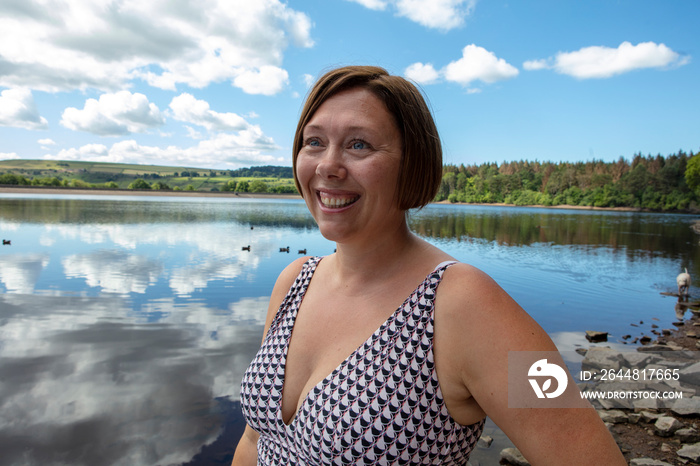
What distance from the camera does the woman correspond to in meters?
1.14

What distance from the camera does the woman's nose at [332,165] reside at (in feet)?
4.86

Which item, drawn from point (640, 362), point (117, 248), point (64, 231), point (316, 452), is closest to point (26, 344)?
point (316, 452)

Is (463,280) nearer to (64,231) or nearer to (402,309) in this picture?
(402,309)

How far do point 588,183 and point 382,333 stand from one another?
476 feet

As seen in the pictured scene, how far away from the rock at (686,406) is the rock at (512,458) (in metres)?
2.57

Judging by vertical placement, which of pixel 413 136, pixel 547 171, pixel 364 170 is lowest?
pixel 364 170

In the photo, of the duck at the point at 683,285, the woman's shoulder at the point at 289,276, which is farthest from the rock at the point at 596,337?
the woman's shoulder at the point at 289,276

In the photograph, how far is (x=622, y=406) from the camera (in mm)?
5902

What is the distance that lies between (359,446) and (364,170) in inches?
34.6

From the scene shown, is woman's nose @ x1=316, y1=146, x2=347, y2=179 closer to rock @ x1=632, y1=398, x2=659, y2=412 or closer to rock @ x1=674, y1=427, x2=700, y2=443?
rock @ x1=674, y1=427, x2=700, y2=443

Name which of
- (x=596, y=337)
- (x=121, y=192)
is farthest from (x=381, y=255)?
(x=121, y=192)

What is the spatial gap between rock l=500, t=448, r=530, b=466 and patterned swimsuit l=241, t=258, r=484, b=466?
382cm

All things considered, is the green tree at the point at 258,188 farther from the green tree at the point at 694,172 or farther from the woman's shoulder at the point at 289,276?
the woman's shoulder at the point at 289,276

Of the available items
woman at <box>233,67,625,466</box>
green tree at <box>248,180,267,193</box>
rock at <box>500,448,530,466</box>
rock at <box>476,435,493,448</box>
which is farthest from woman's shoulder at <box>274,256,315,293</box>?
green tree at <box>248,180,267,193</box>
